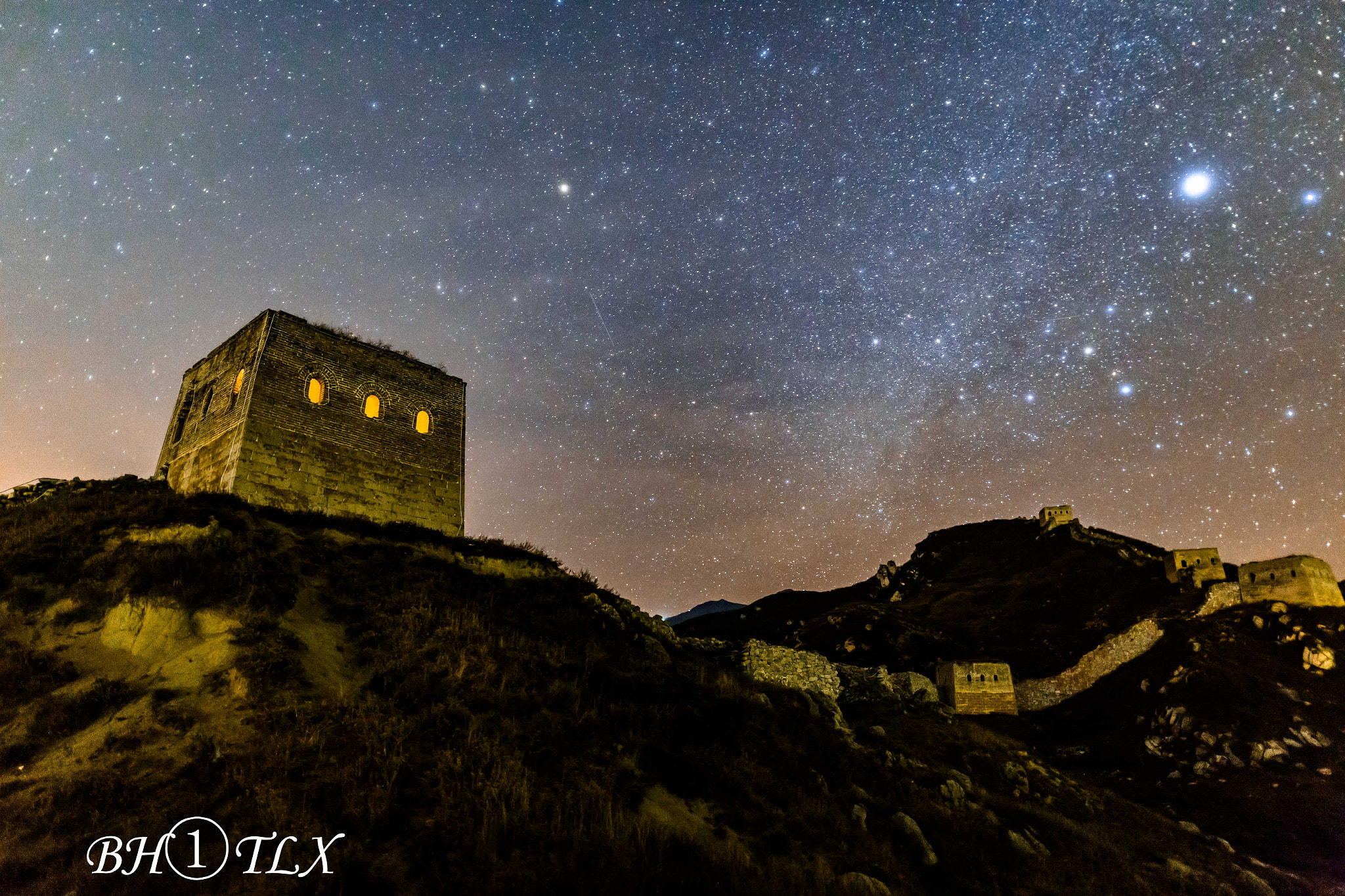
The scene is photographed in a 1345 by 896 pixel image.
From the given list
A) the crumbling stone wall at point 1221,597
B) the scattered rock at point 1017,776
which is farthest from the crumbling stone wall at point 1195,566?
the scattered rock at point 1017,776

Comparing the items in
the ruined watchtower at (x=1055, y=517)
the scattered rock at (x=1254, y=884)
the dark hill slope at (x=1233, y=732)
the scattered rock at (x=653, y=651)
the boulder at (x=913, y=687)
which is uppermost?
the ruined watchtower at (x=1055, y=517)

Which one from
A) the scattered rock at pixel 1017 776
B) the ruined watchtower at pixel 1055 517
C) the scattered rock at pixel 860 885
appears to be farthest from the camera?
the ruined watchtower at pixel 1055 517

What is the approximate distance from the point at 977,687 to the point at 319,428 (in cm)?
4659

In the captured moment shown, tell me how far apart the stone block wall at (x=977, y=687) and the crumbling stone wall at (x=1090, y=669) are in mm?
3006

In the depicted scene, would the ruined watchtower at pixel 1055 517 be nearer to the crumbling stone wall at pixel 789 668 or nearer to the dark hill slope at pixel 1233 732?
the dark hill slope at pixel 1233 732

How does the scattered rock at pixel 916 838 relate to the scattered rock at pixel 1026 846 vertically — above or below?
above

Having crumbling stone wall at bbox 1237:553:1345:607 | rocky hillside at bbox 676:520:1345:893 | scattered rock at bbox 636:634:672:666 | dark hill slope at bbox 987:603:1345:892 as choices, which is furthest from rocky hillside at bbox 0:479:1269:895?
crumbling stone wall at bbox 1237:553:1345:607

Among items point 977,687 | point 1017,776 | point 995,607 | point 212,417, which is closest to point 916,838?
point 1017,776

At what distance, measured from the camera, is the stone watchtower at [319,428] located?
20.1 m

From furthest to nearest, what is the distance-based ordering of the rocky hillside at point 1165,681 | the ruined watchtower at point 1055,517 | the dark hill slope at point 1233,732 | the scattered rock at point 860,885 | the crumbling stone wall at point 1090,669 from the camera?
the ruined watchtower at point 1055,517, the crumbling stone wall at point 1090,669, the rocky hillside at point 1165,681, the dark hill slope at point 1233,732, the scattered rock at point 860,885

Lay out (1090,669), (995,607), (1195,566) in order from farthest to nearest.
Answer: (995,607) < (1195,566) < (1090,669)

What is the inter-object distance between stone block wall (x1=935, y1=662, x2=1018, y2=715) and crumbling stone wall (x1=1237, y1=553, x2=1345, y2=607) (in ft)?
85.0

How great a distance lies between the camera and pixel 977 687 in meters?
46.8

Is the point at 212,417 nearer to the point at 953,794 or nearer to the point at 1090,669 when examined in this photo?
the point at 953,794
